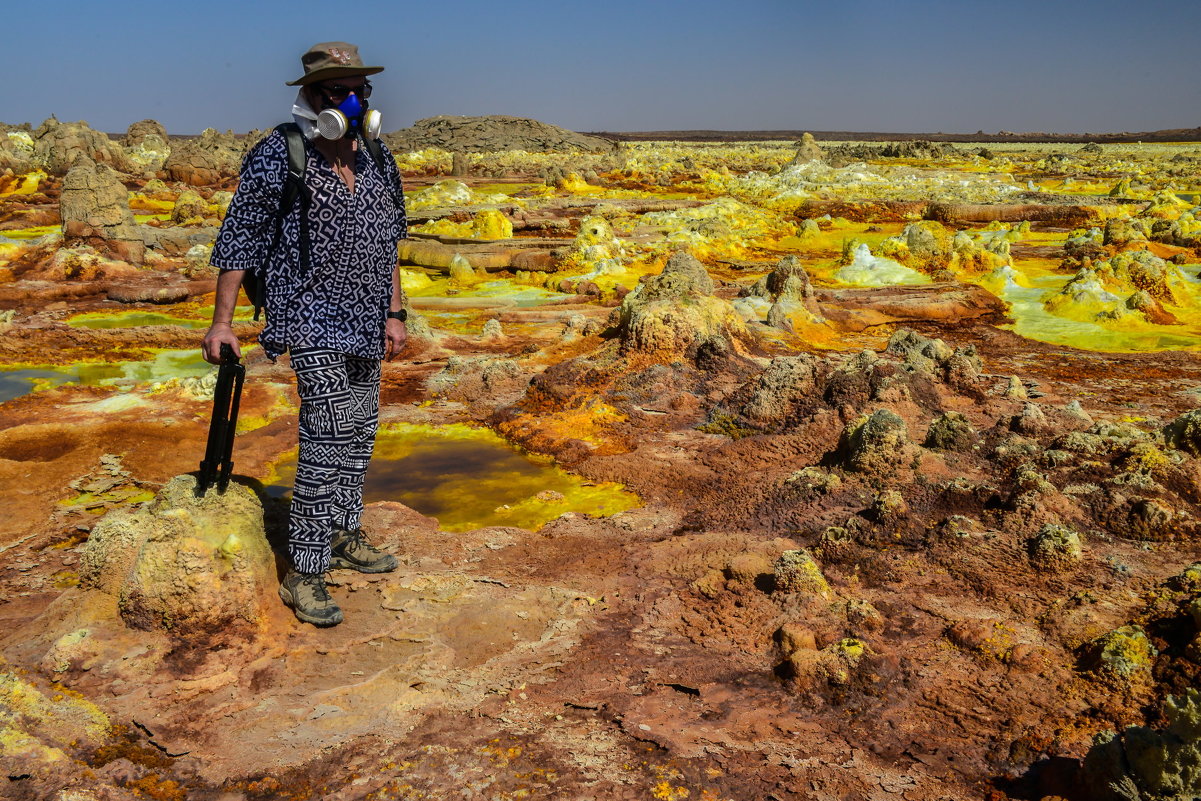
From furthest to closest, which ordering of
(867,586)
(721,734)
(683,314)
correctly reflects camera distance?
(683,314), (867,586), (721,734)

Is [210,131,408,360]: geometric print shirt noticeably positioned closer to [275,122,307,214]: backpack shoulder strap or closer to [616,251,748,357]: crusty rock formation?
[275,122,307,214]: backpack shoulder strap

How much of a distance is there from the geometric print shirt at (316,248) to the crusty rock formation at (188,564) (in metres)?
0.55

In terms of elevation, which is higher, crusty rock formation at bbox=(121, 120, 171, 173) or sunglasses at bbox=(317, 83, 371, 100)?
crusty rock formation at bbox=(121, 120, 171, 173)

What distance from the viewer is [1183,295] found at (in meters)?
8.74

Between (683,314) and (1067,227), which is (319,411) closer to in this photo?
(683,314)

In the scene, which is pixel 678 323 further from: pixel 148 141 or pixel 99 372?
pixel 148 141

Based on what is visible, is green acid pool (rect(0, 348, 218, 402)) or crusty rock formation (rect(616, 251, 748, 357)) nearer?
crusty rock formation (rect(616, 251, 748, 357))

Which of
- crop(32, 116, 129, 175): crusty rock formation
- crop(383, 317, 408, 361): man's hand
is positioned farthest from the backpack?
crop(32, 116, 129, 175): crusty rock formation

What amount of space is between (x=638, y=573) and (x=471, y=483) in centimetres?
151

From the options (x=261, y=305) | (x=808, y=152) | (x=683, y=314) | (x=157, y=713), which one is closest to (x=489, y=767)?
(x=157, y=713)

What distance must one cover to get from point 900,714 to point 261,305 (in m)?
2.09

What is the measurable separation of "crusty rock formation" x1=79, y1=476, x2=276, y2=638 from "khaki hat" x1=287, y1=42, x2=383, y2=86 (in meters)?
1.29

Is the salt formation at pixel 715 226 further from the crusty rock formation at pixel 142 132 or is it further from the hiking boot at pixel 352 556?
the crusty rock formation at pixel 142 132

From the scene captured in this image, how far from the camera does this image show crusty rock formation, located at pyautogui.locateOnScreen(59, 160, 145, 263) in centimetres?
1155
